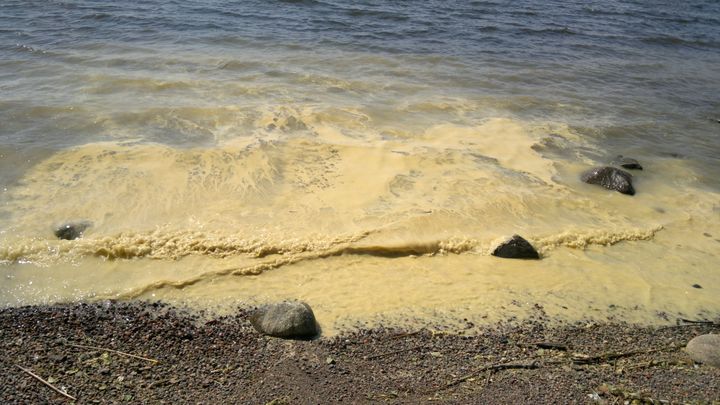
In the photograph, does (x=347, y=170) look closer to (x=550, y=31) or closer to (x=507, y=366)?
(x=507, y=366)

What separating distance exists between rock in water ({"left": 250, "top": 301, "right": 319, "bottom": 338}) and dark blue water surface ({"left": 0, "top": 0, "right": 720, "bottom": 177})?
4.14m

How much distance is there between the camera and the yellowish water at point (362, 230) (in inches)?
194

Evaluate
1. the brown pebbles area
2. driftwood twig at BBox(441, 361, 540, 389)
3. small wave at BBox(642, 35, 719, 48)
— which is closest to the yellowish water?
the brown pebbles area

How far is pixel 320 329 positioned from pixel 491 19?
527 inches

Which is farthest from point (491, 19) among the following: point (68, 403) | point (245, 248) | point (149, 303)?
point (68, 403)

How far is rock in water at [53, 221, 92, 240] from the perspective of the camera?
216 inches

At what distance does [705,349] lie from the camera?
168 inches

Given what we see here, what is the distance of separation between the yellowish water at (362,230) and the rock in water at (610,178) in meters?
0.16

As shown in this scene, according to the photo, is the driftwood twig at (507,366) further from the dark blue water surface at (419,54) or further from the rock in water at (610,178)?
the dark blue water surface at (419,54)

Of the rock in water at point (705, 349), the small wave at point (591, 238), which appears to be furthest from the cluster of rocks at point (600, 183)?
the rock in water at point (705, 349)

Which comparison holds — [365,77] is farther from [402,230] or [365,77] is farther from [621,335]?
[621,335]

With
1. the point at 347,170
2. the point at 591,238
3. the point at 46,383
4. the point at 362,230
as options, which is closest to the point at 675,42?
the point at 591,238

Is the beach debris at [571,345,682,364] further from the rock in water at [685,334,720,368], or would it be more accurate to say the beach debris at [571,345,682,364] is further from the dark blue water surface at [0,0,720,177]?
the dark blue water surface at [0,0,720,177]

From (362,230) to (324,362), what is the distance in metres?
2.01
